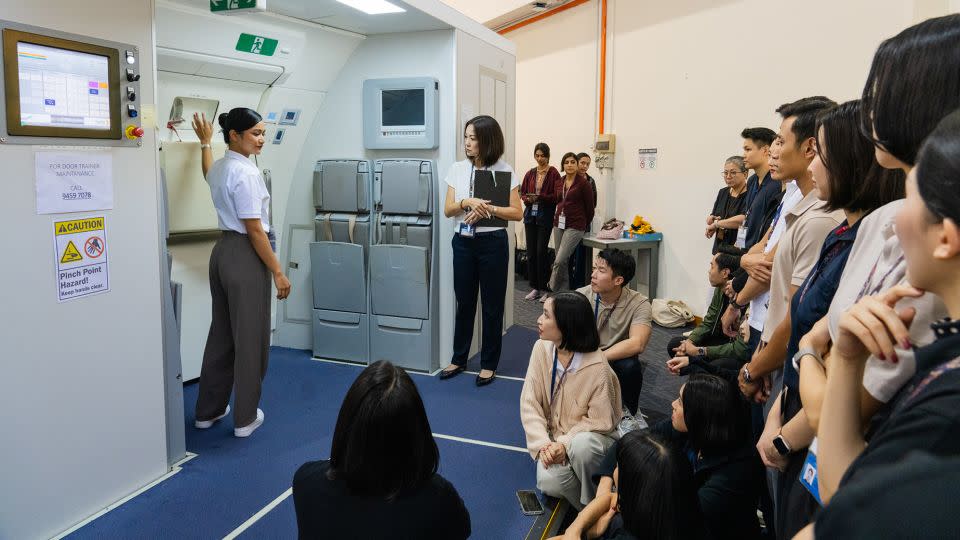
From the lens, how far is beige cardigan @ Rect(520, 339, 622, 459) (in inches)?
98.1

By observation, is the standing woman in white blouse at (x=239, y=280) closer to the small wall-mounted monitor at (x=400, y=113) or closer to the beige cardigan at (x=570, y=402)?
the small wall-mounted monitor at (x=400, y=113)

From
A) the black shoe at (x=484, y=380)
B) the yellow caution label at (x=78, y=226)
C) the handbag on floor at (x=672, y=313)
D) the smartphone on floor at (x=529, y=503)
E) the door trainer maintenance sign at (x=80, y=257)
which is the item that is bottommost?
the smartphone on floor at (x=529, y=503)

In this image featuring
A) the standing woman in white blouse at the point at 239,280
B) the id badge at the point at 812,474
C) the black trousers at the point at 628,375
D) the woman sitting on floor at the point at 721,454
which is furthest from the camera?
the black trousers at the point at 628,375

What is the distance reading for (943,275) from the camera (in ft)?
2.32

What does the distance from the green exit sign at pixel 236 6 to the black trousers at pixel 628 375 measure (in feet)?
7.55

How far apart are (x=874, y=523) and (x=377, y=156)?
3.96m

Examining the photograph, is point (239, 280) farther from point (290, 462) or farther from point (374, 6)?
point (374, 6)

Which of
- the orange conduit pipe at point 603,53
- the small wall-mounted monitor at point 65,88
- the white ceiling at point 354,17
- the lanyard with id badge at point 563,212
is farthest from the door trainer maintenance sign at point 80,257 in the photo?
the orange conduit pipe at point 603,53

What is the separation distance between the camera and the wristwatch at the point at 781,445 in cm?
134

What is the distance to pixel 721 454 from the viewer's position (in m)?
1.96

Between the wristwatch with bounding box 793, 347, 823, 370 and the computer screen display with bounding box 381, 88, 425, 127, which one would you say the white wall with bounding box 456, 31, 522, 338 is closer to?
the computer screen display with bounding box 381, 88, 425, 127

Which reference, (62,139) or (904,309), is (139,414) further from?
(904,309)

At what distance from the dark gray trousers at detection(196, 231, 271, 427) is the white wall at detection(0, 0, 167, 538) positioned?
44 cm

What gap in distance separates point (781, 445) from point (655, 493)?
18.0 inches
